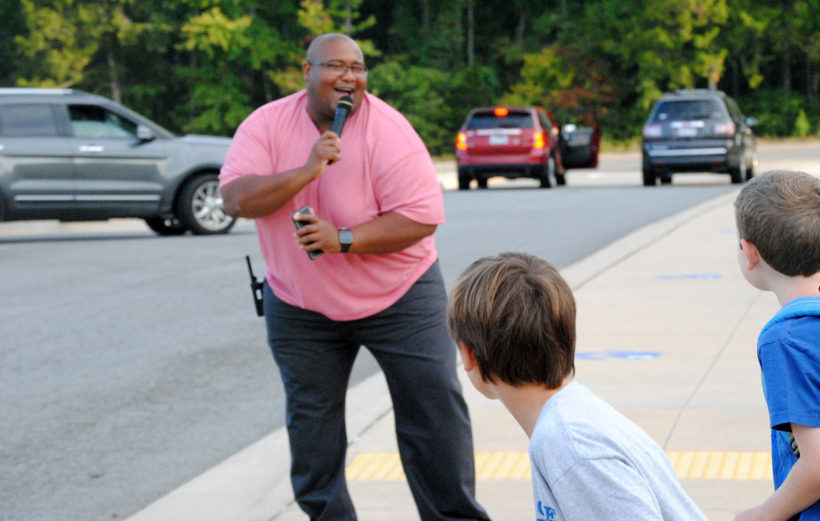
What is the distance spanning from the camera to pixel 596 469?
210 centimetres

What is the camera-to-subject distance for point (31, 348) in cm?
884

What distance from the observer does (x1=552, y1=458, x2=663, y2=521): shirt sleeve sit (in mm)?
2086

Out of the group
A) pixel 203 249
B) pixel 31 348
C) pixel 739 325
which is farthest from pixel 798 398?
pixel 203 249

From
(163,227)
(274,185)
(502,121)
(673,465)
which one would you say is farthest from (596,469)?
(502,121)

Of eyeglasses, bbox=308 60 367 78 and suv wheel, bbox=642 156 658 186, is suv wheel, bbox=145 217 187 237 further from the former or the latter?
eyeglasses, bbox=308 60 367 78

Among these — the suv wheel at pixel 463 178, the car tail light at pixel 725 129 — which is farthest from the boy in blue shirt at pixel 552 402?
the suv wheel at pixel 463 178

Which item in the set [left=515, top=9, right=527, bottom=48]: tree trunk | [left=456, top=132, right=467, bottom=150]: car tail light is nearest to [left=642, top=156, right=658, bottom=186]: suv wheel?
[left=456, top=132, right=467, bottom=150]: car tail light

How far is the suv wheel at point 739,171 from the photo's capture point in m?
25.7

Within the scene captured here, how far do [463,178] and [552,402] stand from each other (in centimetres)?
2571

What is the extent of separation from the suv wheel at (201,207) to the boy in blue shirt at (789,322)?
1489cm

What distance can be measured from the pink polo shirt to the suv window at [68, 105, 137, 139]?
13.6 meters

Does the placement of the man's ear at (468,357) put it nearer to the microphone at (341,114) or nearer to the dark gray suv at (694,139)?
the microphone at (341,114)

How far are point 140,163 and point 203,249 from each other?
2475mm

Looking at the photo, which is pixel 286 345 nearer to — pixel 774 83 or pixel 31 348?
pixel 31 348
